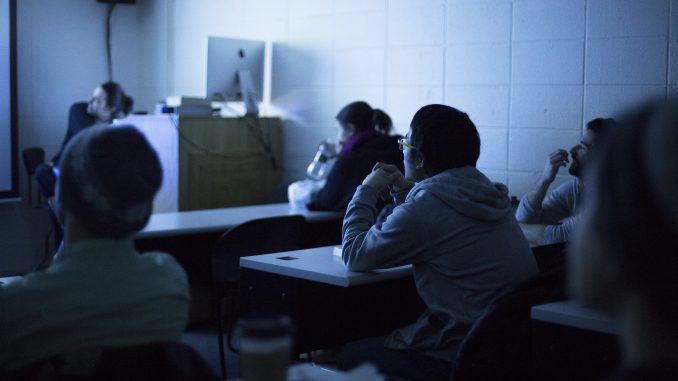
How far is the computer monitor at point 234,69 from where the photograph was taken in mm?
5508

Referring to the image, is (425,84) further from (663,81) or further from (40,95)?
(40,95)

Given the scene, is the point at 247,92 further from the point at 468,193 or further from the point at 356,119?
the point at 468,193

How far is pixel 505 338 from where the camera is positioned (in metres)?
2.00

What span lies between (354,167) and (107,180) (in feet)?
9.75

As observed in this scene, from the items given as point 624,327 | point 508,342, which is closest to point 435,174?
point 508,342

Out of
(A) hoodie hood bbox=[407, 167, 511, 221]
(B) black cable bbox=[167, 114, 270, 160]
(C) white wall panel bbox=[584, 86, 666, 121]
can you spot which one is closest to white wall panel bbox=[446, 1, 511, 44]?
(C) white wall panel bbox=[584, 86, 666, 121]

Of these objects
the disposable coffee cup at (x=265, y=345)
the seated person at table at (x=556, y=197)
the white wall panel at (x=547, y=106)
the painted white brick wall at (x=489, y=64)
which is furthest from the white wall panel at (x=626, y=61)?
the disposable coffee cup at (x=265, y=345)

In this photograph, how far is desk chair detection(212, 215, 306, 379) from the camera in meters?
3.67

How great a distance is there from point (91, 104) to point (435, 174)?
4.01m

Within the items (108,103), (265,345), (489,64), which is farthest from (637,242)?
(108,103)

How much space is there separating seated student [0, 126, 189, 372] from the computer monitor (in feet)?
13.8

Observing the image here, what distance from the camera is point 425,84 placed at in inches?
195

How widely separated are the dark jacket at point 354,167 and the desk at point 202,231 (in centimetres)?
Answer: 9

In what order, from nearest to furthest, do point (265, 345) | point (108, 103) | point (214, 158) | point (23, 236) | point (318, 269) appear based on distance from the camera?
point (265, 345), point (318, 269), point (214, 158), point (108, 103), point (23, 236)
